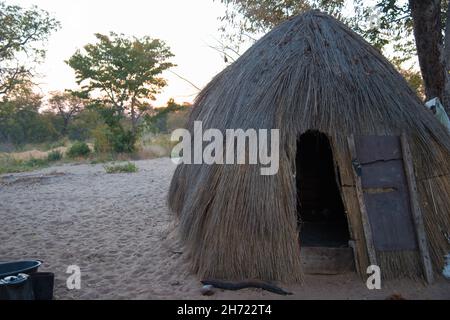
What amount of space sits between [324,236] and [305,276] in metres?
1.26

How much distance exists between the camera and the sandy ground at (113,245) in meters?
4.34

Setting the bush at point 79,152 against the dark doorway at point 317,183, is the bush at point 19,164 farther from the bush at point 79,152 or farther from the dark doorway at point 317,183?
the dark doorway at point 317,183

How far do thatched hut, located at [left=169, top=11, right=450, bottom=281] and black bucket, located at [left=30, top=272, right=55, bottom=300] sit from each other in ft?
5.29

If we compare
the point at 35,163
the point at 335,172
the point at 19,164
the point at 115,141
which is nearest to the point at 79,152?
the point at 115,141

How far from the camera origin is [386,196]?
4.63 metres

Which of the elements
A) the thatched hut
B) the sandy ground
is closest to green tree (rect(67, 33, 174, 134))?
the sandy ground

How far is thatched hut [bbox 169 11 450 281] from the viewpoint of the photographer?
14.5 ft

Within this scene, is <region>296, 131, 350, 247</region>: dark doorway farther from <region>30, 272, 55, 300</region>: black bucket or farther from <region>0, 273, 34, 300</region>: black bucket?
<region>0, 273, 34, 300</region>: black bucket

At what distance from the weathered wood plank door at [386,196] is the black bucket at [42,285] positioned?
11.4ft

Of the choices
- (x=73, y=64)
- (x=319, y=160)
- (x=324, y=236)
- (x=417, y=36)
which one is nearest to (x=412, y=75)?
(x=417, y=36)

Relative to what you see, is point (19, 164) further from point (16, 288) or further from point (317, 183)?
point (16, 288)

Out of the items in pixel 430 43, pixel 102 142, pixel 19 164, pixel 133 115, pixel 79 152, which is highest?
pixel 133 115

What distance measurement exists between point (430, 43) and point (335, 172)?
139 inches

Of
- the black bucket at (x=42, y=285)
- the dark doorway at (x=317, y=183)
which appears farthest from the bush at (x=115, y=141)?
the black bucket at (x=42, y=285)
